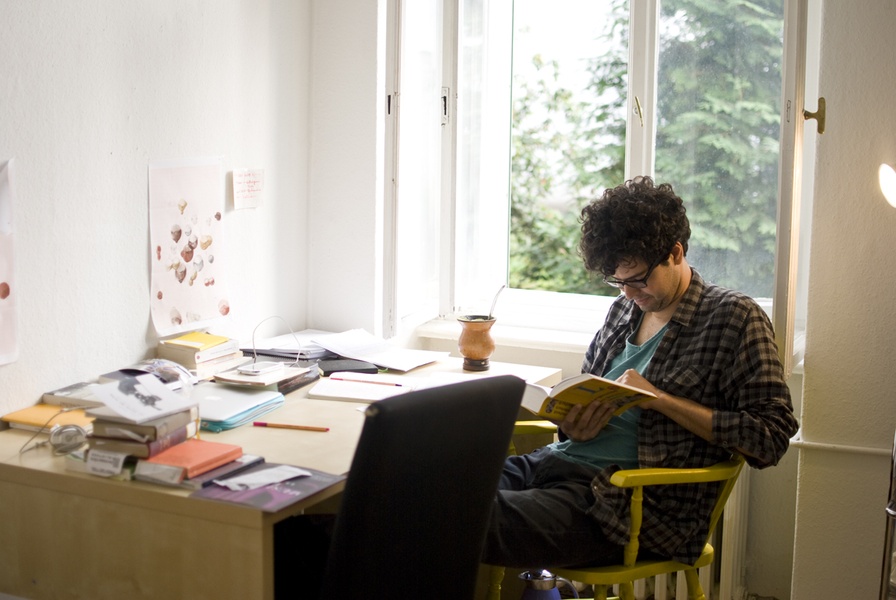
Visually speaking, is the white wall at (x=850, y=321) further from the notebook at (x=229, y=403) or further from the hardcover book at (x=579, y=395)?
the notebook at (x=229, y=403)

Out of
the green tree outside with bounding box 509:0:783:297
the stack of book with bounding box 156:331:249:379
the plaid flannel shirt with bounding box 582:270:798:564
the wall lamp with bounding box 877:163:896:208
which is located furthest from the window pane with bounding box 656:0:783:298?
the stack of book with bounding box 156:331:249:379

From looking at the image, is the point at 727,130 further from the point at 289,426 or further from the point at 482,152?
the point at 289,426

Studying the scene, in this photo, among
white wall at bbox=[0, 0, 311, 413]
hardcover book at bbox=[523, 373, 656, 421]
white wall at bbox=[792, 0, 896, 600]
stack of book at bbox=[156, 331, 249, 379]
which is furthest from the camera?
stack of book at bbox=[156, 331, 249, 379]

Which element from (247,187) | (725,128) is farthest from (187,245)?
(725,128)

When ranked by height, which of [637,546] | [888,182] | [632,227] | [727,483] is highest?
[888,182]

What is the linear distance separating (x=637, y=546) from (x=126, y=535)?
1.01m

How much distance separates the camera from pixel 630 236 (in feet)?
6.81

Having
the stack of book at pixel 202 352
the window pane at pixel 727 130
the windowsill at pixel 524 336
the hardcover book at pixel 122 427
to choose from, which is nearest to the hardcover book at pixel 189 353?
the stack of book at pixel 202 352

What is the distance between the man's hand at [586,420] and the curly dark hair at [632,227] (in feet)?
1.00

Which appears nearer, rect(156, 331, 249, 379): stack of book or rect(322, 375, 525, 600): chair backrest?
rect(322, 375, 525, 600): chair backrest

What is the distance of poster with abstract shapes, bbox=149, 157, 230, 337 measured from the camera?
240 cm

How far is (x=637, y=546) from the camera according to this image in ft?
6.52

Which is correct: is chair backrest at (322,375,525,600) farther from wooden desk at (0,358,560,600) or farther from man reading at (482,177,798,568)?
man reading at (482,177,798,568)

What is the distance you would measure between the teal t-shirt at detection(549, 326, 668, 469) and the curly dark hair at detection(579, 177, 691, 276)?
0.20 metres
